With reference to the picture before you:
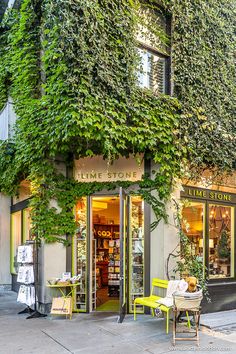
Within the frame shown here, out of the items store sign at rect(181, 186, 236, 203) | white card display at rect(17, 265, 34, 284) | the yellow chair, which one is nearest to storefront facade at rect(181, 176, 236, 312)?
store sign at rect(181, 186, 236, 203)

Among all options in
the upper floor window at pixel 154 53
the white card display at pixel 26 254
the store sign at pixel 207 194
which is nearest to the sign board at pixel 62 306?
the white card display at pixel 26 254

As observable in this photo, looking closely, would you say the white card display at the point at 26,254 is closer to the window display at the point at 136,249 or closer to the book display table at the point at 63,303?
the book display table at the point at 63,303

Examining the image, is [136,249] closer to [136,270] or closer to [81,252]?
[136,270]

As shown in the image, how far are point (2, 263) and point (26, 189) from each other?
3158 mm

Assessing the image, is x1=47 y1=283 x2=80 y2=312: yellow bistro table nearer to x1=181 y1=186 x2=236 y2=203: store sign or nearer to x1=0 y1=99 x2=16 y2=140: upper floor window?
x1=181 y1=186 x2=236 y2=203: store sign

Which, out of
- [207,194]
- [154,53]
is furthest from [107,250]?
[154,53]

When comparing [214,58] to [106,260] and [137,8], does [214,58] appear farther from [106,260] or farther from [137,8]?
[106,260]

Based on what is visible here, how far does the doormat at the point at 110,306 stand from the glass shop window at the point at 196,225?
2.38 m

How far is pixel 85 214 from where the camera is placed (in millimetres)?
9000

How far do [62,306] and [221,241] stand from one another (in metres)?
4.60

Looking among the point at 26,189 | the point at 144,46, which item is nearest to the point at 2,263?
the point at 26,189

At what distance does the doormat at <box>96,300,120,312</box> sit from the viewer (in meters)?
9.16

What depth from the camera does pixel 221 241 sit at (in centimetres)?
1013

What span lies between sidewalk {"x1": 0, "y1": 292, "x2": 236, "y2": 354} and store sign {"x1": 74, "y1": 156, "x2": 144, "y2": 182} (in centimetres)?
311
